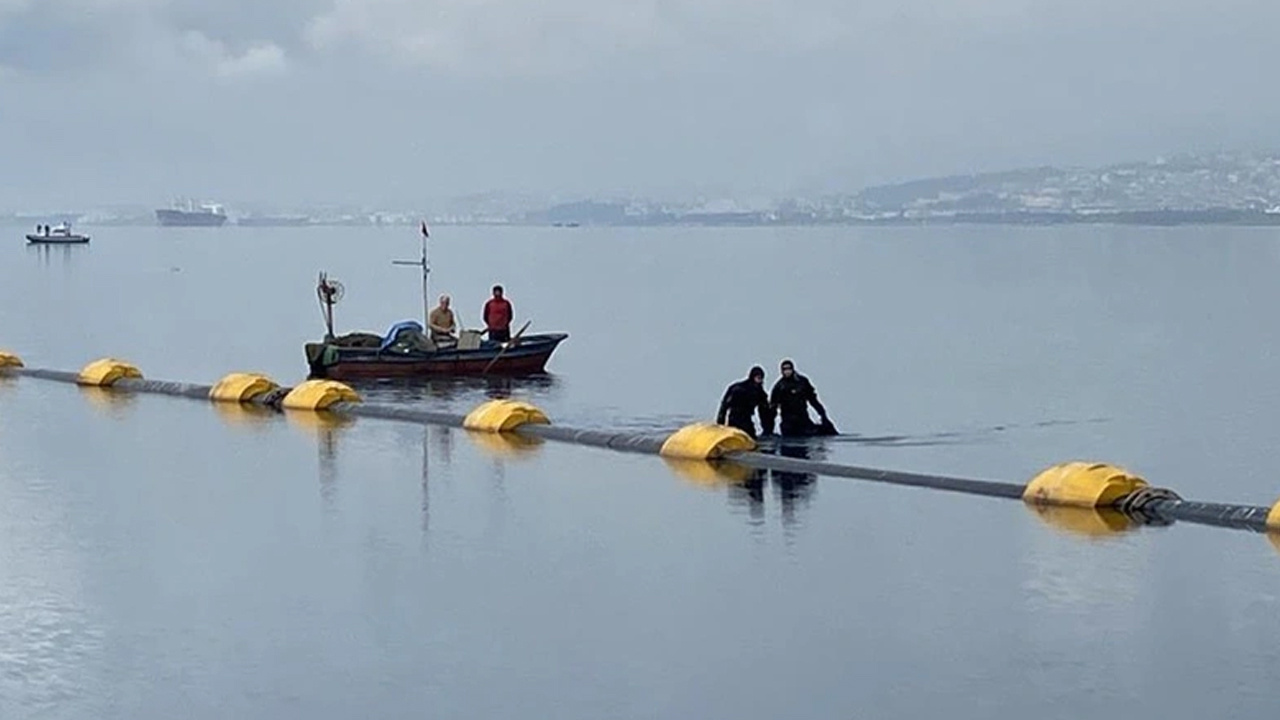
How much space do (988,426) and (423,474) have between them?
13415 millimetres

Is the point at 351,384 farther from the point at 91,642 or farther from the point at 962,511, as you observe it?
the point at 91,642

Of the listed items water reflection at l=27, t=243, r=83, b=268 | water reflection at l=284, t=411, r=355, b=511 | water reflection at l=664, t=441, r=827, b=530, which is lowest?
water reflection at l=664, t=441, r=827, b=530

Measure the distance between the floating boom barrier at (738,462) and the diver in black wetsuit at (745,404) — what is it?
16.8 inches

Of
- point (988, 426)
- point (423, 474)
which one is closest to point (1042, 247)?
point (988, 426)

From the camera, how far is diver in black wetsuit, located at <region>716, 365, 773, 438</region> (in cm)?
2577

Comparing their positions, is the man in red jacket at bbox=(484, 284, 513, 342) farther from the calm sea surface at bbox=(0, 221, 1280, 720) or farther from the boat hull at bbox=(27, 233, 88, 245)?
the boat hull at bbox=(27, 233, 88, 245)

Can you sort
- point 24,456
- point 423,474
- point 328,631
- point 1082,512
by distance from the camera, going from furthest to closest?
point 24,456 < point 423,474 < point 1082,512 < point 328,631

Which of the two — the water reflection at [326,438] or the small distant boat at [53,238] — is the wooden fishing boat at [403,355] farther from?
the small distant boat at [53,238]

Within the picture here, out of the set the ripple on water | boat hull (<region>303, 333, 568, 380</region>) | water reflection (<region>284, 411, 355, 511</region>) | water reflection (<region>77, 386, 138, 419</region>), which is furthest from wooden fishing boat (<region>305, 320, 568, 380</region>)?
the ripple on water

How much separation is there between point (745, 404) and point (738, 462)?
1956 millimetres

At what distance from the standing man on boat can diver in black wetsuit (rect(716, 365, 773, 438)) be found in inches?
420

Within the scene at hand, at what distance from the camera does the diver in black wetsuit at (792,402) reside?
26.4 m

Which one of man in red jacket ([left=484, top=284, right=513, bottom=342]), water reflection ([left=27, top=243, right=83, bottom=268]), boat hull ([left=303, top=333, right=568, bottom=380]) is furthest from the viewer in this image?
water reflection ([left=27, top=243, right=83, bottom=268])

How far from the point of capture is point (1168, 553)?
719 inches
